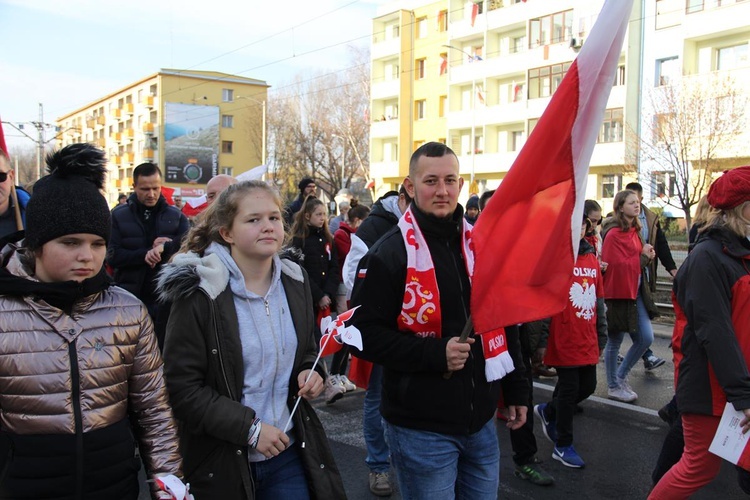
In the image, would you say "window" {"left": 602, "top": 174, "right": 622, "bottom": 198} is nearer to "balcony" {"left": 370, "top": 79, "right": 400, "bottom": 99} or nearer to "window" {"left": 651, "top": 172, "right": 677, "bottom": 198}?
"window" {"left": 651, "top": 172, "right": 677, "bottom": 198}

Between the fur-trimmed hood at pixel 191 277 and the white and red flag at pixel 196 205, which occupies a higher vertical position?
the white and red flag at pixel 196 205

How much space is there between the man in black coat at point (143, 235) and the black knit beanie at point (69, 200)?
3.08 metres

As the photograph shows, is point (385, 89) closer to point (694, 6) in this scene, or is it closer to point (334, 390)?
point (694, 6)

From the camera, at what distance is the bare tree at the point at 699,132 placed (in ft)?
80.7

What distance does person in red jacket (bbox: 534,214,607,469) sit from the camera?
5.00 meters

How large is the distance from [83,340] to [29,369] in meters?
0.18

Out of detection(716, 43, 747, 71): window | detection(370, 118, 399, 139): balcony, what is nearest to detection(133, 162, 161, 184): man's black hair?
detection(716, 43, 747, 71): window

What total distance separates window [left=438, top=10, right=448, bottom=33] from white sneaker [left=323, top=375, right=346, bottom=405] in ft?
143

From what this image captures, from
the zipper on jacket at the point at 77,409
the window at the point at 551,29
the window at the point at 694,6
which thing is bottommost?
the zipper on jacket at the point at 77,409

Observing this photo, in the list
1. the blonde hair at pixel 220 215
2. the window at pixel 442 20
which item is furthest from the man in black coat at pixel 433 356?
the window at pixel 442 20

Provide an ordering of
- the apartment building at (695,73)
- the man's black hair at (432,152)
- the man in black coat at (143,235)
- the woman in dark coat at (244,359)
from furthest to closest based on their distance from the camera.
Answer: the apartment building at (695,73), the man in black coat at (143,235), the man's black hair at (432,152), the woman in dark coat at (244,359)

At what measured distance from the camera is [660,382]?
746 cm

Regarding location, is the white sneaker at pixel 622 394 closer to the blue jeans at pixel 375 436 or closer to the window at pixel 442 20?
the blue jeans at pixel 375 436

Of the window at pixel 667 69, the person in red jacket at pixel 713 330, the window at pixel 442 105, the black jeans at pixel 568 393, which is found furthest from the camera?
the window at pixel 442 105
